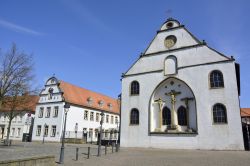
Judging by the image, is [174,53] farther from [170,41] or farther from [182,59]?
[170,41]

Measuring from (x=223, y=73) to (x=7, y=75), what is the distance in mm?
21963

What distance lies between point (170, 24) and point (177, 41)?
2745 mm

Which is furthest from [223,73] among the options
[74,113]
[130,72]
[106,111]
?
[106,111]

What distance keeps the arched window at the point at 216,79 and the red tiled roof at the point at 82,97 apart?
84.0 ft

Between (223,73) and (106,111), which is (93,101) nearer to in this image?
(106,111)

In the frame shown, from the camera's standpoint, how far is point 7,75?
21.9m

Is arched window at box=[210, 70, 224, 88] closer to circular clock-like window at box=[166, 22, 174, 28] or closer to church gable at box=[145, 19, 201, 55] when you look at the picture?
church gable at box=[145, 19, 201, 55]

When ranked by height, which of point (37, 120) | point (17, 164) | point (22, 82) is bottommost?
point (17, 164)

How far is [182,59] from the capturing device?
26.6 meters

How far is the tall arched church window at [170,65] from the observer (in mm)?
26875

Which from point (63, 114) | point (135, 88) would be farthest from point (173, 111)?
point (63, 114)

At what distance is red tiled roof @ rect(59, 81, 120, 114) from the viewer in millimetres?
42156

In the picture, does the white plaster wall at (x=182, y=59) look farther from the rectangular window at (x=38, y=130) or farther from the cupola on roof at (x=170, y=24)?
the rectangular window at (x=38, y=130)

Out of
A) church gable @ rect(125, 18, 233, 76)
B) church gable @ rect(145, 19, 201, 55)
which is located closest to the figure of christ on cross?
church gable @ rect(125, 18, 233, 76)
